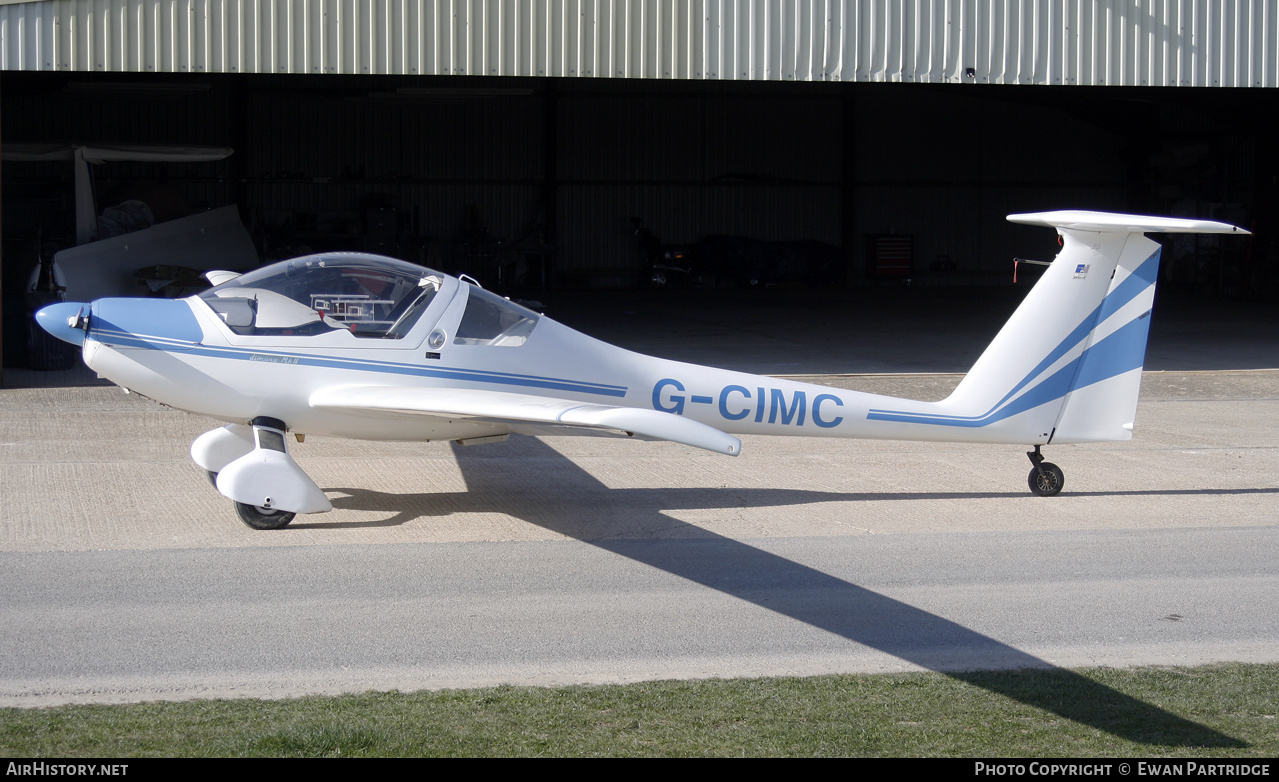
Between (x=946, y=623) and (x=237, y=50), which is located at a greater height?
(x=237, y=50)

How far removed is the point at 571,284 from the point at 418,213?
4823mm

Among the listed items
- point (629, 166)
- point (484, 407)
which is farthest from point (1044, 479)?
point (629, 166)

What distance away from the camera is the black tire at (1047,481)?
29.5 ft

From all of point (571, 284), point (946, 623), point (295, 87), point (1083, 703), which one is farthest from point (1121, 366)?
point (295, 87)

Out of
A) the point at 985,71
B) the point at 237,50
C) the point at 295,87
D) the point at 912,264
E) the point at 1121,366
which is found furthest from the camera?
the point at 912,264

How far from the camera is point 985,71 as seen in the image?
593 inches

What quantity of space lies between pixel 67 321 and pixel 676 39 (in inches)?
348

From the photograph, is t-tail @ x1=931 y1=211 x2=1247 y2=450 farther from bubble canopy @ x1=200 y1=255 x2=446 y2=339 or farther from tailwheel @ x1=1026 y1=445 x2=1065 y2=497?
bubble canopy @ x1=200 y1=255 x2=446 y2=339

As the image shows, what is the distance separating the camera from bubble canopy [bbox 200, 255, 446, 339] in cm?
787

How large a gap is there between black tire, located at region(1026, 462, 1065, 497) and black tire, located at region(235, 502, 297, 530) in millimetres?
5543

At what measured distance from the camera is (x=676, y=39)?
1441cm

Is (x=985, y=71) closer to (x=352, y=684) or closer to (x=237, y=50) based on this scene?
(x=237, y=50)
